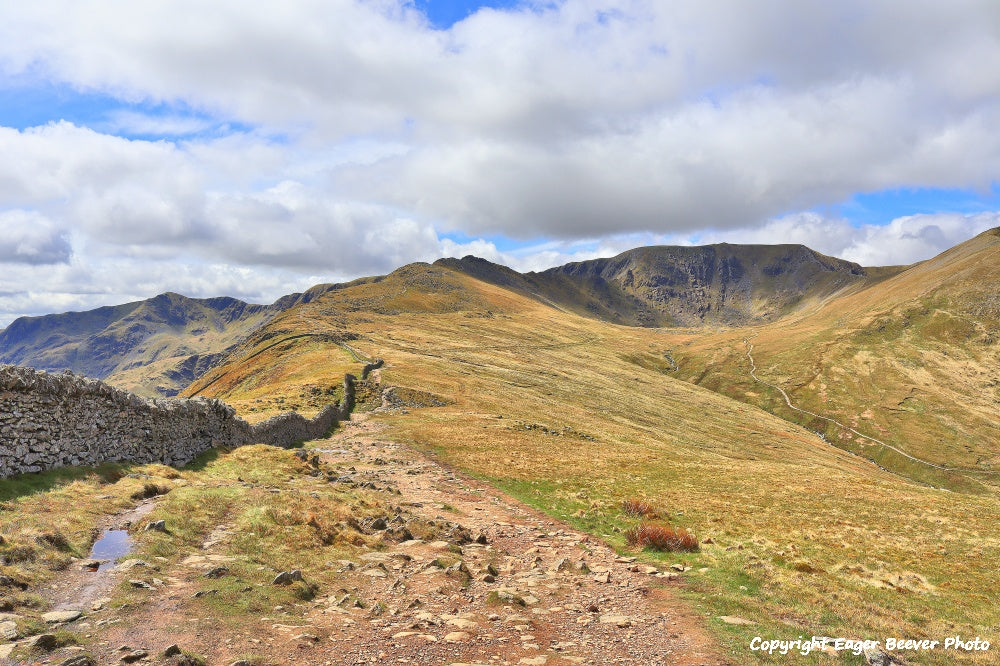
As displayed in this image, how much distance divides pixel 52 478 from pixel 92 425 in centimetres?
366

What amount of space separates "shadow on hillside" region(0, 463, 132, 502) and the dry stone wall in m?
0.43

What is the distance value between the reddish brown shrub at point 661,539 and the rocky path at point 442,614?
153cm

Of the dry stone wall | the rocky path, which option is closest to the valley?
the rocky path

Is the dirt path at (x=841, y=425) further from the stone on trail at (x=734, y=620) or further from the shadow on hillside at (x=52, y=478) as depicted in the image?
the shadow on hillside at (x=52, y=478)

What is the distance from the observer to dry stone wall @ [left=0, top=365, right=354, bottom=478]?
18.9 metres

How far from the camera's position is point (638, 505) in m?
27.4

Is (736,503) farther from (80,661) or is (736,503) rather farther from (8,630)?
(8,630)

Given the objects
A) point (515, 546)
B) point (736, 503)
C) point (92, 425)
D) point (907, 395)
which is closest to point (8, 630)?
point (92, 425)

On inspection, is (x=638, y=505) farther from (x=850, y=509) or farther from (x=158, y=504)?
(x=158, y=504)

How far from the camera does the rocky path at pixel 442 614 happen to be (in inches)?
439

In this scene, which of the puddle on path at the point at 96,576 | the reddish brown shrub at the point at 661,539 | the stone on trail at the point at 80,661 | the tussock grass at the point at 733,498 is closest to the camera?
the stone on trail at the point at 80,661

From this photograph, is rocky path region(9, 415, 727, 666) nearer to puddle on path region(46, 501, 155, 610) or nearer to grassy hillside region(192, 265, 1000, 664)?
puddle on path region(46, 501, 155, 610)

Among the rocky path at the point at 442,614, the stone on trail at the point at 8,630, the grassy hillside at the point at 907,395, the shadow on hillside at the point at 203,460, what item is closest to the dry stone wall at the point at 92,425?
the shadow on hillside at the point at 203,460

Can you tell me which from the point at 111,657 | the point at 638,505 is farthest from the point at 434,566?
the point at 638,505
